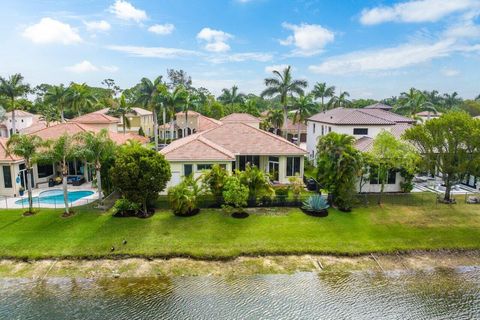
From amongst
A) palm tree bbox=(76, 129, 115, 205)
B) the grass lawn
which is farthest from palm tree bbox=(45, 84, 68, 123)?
the grass lawn

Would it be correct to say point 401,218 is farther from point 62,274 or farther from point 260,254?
point 62,274

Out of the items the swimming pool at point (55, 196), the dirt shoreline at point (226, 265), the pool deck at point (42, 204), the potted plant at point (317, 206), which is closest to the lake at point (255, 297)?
the dirt shoreline at point (226, 265)

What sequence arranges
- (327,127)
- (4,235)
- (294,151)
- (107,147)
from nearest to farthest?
(4,235) → (107,147) → (294,151) → (327,127)

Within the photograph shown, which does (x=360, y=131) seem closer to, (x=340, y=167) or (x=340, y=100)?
(x=340, y=167)

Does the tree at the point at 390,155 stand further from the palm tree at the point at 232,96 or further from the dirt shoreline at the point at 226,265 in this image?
the palm tree at the point at 232,96

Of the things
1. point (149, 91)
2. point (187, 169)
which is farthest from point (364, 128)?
point (149, 91)

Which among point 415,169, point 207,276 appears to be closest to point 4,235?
point 207,276
